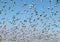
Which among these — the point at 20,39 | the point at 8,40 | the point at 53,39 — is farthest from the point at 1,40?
the point at 53,39

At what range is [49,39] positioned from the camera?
5925 cm

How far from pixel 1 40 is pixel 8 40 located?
363 cm

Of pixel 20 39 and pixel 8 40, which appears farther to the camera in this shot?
pixel 20 39

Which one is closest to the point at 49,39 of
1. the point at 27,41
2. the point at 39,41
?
the point at 39,41

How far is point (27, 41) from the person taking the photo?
56.1 m

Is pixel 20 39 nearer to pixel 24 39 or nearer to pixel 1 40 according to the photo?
pixel 24 39

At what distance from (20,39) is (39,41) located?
5757mm

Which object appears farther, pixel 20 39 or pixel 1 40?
pixel 20 39

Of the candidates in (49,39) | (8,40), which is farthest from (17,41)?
(49,39)

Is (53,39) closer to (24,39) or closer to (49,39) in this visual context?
(49,39)

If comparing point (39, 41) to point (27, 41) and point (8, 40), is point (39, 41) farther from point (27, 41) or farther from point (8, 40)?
point (8, 40)

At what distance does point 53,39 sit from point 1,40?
1233 cm

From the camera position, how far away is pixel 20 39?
61.8m

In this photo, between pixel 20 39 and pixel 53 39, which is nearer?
pixel 53 39
